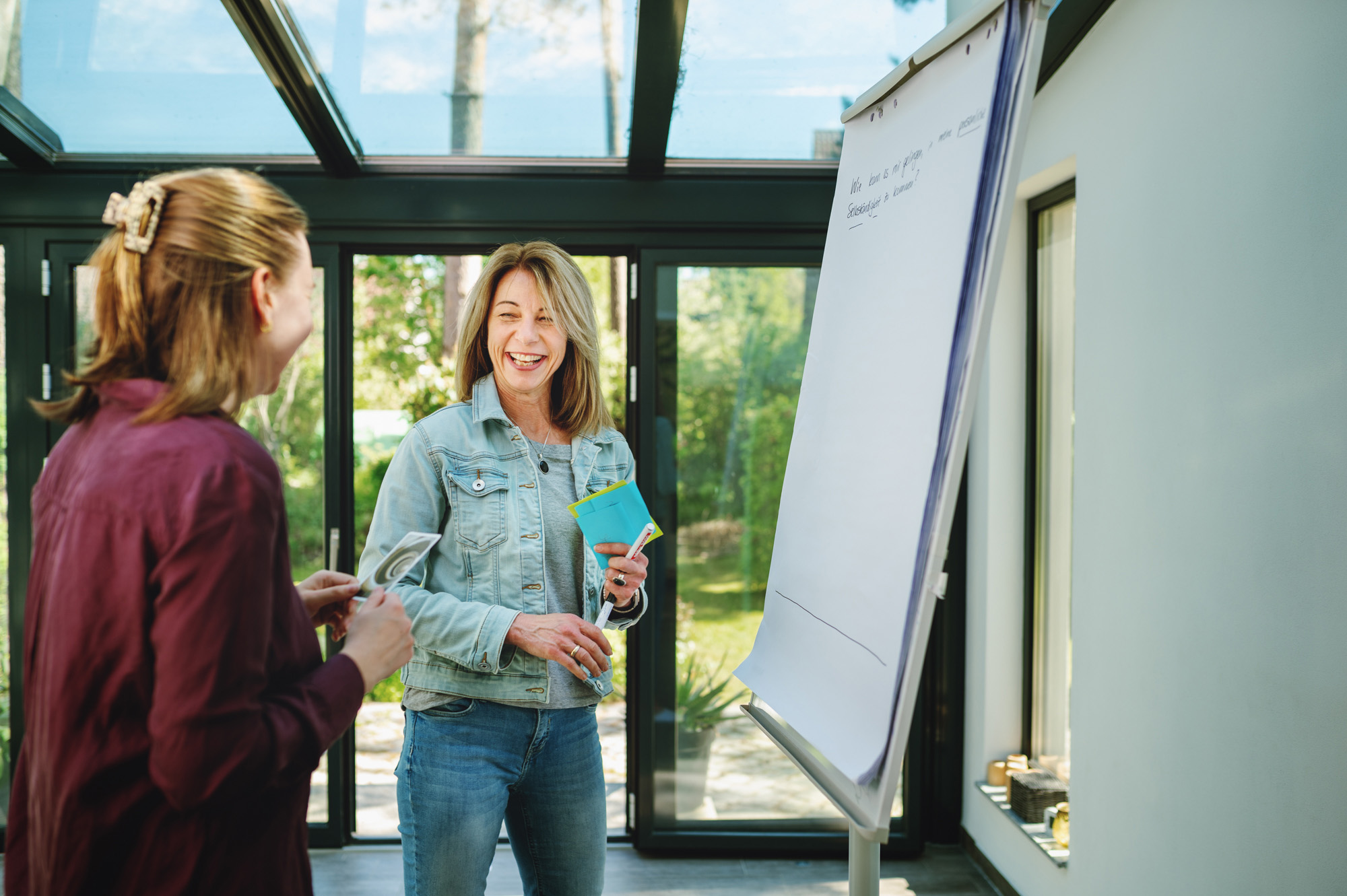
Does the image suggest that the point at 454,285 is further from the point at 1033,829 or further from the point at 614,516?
the point at 1033,829

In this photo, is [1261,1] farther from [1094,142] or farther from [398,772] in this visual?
[398,772]

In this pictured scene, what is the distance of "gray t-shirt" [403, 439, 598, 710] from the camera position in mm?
1471

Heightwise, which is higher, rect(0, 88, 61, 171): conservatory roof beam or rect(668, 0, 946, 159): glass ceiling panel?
rect(668, 0, 946, 159): glass ceiling panel

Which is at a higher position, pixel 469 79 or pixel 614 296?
pixel 469 79

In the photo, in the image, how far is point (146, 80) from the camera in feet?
7.71

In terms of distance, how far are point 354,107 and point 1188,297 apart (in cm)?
219

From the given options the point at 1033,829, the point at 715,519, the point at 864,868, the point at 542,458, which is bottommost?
the point at 1033,829

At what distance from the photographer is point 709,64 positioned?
2359 millimetres

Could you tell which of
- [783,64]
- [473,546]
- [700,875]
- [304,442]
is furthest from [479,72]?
[700,875]

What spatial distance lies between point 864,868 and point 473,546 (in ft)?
2.63

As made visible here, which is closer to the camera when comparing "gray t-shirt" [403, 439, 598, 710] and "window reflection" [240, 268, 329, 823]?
"gray t-shirt" [403, 439, 598, 710]

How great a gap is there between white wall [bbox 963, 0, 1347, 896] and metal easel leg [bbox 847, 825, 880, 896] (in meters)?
0.69

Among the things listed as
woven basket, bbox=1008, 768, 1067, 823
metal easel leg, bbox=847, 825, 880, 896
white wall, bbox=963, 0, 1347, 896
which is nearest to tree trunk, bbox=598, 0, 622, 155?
white wall, bbox=963, 0, 1347, 896

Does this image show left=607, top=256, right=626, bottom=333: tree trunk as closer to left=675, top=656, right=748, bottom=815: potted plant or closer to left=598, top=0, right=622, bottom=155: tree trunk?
left=598, top=0, right=622, bottom=155: tree trunk
